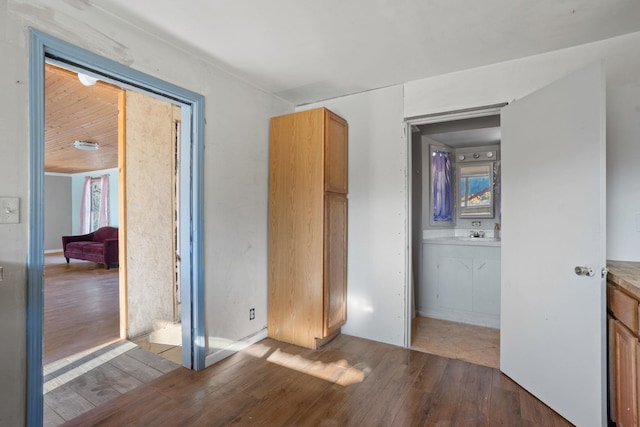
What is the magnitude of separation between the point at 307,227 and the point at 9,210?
1.88 m

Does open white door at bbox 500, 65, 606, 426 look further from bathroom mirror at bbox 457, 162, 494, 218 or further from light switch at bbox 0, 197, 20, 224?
light switch at bbox 0, 197, 20, 224

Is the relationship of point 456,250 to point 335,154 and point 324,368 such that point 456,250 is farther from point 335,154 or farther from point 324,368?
point 324,368

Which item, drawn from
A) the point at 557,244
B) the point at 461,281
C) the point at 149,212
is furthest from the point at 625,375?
the point at 149,212

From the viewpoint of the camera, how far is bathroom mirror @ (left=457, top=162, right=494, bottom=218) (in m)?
4.00

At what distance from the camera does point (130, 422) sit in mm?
1784

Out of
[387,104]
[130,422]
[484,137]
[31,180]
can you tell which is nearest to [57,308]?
[130,422]

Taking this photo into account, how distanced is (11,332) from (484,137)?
4422 millimetres

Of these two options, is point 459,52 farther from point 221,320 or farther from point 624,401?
point 221,320

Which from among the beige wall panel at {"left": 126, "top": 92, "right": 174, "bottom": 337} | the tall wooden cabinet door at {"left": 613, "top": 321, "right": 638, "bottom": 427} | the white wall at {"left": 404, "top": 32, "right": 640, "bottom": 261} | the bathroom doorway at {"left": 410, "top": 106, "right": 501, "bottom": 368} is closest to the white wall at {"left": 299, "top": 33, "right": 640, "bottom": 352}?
the white wall at {"left": 404, "top": 32, "right": 640, "bottom": 261}

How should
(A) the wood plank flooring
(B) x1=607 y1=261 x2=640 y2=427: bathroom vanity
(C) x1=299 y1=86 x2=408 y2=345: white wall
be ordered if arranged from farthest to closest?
(C) x1=299 y1=86 x2=408 y2=345: white wall < (A) the wood plank flooring < (B) x1=607 y1=261 x2=640 y2=427: bathroom vanity

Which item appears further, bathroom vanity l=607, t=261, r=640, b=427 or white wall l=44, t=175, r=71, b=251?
white wall l=44, t=175, r=71, b=251

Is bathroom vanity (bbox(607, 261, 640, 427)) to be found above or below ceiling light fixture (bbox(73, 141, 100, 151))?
below

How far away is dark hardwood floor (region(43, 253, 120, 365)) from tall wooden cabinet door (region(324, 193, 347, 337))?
6.74 feet

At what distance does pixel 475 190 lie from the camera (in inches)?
161
